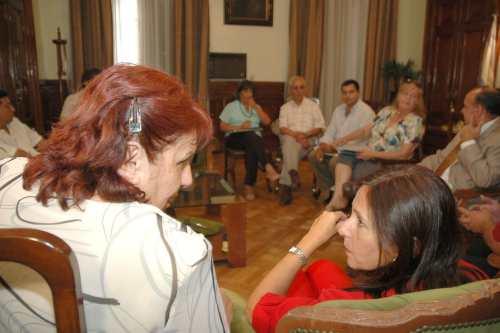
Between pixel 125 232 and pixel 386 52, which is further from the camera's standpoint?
pixel 386 52

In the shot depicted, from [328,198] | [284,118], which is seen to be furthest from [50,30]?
[328,198]

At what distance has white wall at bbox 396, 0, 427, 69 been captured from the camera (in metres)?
6.41

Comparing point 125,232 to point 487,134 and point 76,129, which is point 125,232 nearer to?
point 76,129

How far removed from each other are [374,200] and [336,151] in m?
2.96

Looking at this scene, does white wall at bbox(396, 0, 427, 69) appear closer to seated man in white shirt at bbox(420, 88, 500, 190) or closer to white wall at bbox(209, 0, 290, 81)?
white wall at bbox(209, 0, 290, 81)

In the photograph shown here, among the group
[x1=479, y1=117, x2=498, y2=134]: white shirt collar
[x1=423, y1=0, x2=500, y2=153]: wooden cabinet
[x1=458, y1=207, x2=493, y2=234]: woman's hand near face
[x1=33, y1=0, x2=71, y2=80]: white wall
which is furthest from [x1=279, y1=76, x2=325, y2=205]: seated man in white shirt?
[x1=33, y1=0, x2=71, y2=80]: white wall

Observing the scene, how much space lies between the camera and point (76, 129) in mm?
759

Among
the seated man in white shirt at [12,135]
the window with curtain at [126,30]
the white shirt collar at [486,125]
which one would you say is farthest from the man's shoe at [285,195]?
the window with curtain at [126,30]

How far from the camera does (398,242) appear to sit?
0.92 meters

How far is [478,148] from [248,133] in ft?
7.69

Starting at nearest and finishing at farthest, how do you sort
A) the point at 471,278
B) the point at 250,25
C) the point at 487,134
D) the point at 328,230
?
the point at 471,278, the point at 328,230, the point at 487,134, the point at 250,25

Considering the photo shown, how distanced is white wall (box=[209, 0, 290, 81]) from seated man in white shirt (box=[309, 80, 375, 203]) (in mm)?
2534

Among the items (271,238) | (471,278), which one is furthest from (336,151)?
(471,278)

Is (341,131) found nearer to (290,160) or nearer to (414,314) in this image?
(290,160)
